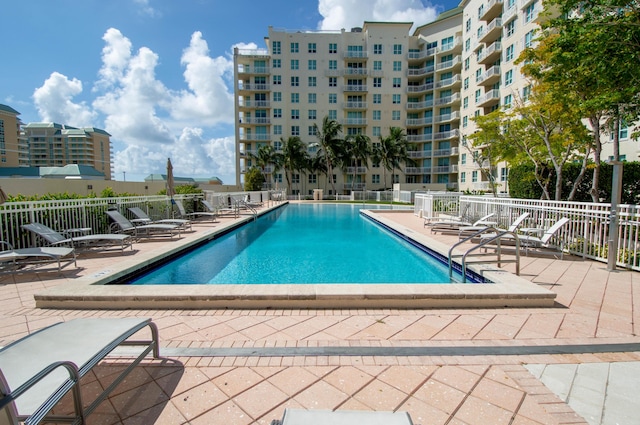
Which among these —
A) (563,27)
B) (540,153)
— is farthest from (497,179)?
(563,27)

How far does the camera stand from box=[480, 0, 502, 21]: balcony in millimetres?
30369

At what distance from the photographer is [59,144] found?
11312cm

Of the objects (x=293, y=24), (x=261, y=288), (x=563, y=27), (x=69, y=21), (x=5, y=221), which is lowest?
(x=261, y=288)

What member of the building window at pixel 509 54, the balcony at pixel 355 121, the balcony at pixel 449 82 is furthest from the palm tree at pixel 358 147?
the building window at pixel 509 54

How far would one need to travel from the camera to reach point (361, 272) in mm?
6844

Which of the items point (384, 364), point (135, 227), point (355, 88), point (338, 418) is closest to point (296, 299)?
point (384, 364)

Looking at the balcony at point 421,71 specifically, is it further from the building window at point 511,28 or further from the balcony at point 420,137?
the building window at point 511,28

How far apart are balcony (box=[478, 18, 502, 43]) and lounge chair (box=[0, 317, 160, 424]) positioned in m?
38.0

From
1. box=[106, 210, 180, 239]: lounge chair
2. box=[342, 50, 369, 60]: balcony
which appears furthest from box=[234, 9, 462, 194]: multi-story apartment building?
box=[106, 210, 180, 239]: lounge chair

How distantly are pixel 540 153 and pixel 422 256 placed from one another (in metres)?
9.25

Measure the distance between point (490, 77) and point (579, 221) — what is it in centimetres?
3033

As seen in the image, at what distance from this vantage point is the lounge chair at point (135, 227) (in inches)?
335

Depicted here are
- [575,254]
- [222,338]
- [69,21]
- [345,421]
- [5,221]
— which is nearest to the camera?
[345,421]

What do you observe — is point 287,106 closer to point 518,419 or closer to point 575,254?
point 575,254
